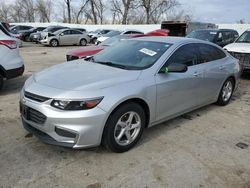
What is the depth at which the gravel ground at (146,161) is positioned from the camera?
118 inches

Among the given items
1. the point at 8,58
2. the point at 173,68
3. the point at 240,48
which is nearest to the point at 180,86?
the point at 173,68

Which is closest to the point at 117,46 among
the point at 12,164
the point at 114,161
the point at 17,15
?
the point at 114,161

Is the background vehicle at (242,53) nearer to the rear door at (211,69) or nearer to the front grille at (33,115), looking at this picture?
the rear door at (211,69)

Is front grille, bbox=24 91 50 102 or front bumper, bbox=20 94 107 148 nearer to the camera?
front bumper, bbox=20 94 107 148

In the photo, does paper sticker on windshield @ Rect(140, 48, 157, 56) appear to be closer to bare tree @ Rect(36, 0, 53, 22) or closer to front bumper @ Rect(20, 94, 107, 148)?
front bumper @ Rect(20, 94, 107, 148)

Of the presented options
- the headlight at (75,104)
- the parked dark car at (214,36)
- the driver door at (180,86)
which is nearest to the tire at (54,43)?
the parked dark car at (214,36)

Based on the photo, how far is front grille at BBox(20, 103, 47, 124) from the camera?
3184mm

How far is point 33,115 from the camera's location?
10.8 ft

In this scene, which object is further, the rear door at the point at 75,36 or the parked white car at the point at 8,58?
the rear door at the point at 75,36

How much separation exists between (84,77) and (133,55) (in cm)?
104

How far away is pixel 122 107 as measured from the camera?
3348mm

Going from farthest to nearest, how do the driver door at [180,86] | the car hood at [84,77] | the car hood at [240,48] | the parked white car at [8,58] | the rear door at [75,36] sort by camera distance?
the rear door at [75,36], the car hood at [240,48], the parked white car at [8,58], the driver door at [180,86], the car hood at [84,77]

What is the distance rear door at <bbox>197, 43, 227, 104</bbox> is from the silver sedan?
20 millimetres

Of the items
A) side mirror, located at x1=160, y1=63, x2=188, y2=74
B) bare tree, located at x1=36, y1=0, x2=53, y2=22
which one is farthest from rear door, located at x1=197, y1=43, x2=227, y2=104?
bare tree, located at x1=36, y1=0, x2=53, y2=22
